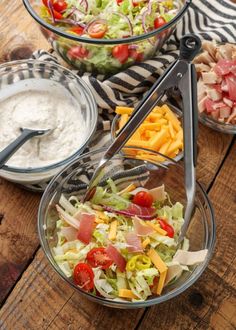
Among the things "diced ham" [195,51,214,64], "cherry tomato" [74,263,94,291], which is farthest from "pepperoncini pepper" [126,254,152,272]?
"diced ham" [195,51,214,64]

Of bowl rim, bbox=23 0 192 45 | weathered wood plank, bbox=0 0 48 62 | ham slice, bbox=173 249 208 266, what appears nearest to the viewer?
ham slice, bbox=173 249 208 266

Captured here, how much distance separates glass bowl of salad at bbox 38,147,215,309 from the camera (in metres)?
1.57

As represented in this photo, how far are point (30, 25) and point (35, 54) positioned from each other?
18 cm

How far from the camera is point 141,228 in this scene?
5.38 feet

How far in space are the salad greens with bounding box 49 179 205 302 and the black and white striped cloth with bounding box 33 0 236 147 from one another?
36 cm

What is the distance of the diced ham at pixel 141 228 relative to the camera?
1.63 m

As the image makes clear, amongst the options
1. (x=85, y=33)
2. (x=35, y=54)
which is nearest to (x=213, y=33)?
(x=85, y=33)

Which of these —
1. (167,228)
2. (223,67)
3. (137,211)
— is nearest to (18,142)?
(137,211)

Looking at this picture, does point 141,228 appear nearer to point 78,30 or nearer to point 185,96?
point 185,96

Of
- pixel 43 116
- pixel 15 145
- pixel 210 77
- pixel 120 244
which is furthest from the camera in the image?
pixel 210 77

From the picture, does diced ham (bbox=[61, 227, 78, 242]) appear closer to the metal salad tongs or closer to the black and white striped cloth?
the metal salad tongs

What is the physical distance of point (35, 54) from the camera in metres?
2.19

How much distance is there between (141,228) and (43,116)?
55 cm

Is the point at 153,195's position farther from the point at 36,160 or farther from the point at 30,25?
the point at 30,25
